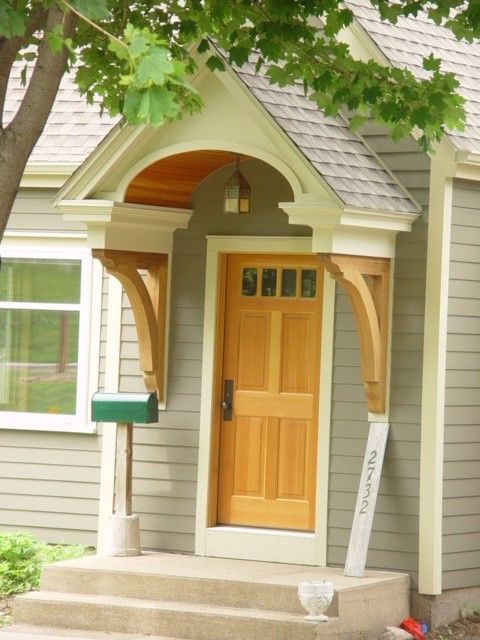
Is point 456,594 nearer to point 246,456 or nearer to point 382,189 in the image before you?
point 246,456

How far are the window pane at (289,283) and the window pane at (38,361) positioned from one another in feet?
7.43

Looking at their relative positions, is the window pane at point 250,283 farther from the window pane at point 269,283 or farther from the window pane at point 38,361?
the window pane at point 38,361

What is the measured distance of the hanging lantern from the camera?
449 inches

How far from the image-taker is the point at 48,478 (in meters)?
13.0

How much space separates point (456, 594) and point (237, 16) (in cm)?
472

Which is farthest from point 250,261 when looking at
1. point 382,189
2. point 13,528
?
point 13,528

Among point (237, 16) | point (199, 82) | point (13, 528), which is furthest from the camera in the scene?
point (13, 528)

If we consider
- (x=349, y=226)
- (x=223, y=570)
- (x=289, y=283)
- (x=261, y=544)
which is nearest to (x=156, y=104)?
(x=349, y=226)

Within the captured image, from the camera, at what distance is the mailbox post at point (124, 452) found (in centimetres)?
1144

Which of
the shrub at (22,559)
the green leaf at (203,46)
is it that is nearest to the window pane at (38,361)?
the shrub at (22,559)

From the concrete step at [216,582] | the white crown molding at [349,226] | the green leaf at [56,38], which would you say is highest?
the green leaf at [56,38]

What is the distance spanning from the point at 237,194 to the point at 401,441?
226cm

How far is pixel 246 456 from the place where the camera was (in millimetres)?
11836

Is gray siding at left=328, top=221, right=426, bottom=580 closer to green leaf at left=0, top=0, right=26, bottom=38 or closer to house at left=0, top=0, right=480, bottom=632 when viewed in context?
house at left=0, top=0, right=480, bottom=632
